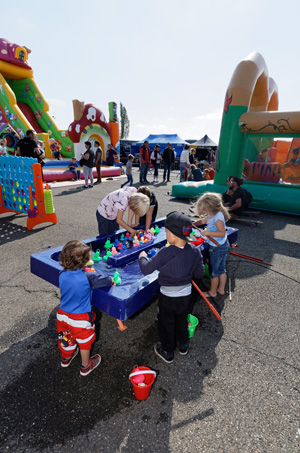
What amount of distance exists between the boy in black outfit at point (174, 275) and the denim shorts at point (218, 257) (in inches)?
41.8

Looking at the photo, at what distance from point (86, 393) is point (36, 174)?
4970 millimetres

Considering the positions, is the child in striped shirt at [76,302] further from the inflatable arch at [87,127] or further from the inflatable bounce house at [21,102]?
the inflatable arch at [87,127]

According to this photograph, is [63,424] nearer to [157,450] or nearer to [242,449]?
[157,450]

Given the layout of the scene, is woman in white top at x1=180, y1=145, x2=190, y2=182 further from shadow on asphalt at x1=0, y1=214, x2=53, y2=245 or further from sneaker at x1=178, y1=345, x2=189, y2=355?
sneaker at x1=178, y1=345, x2=189, y2=355

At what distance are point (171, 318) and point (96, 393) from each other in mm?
854

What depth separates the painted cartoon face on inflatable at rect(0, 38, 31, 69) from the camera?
16.0 m

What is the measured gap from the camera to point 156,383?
2105mm

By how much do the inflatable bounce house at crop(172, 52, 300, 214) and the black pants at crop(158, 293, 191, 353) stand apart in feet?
23.2

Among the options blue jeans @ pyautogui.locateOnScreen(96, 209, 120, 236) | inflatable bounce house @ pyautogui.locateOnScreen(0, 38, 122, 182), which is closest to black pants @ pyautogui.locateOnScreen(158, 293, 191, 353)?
blue jeans @ pyautogui.locateOnScreen(96, 209, 120, 236)

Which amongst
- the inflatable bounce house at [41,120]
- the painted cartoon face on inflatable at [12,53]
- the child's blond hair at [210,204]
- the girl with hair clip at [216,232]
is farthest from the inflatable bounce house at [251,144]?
the painted cartoon face on inflatable at [12,53]

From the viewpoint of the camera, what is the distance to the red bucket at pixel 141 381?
1.85m

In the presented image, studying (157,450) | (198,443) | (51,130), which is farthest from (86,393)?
(51,130)

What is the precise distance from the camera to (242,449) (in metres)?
1.65

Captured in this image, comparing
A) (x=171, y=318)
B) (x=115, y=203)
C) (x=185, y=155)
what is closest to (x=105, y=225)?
(x=115, y=203)
